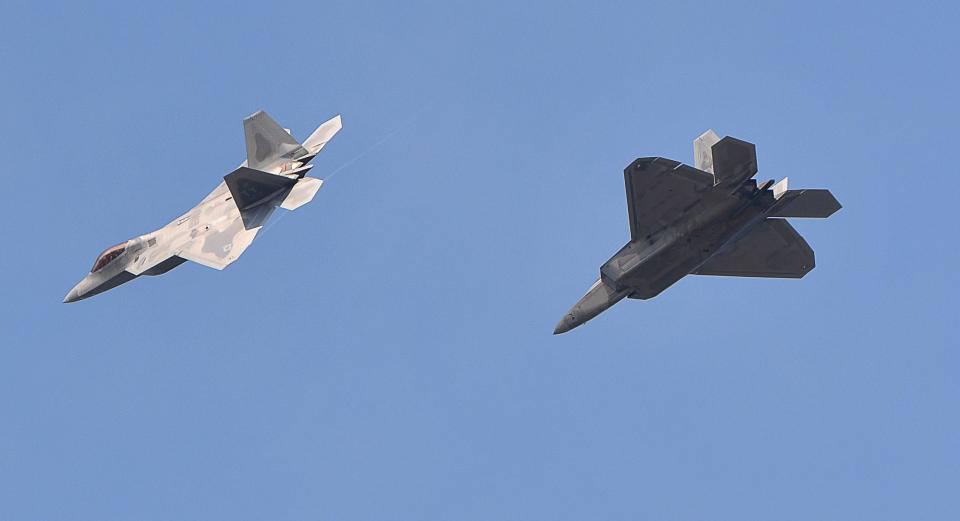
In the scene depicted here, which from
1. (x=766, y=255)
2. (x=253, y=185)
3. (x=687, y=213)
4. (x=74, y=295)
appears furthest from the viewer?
(x=74, y=295)

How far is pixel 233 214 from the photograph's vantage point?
184ft

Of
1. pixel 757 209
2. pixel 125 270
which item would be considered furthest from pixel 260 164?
pixel 757 209

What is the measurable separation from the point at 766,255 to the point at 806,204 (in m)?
4.97

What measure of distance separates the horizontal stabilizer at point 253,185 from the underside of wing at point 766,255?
1870cm

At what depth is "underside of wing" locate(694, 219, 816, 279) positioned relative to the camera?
52125mm

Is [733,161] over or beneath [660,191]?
over

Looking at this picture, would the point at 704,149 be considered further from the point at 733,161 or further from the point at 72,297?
the point at 72,297

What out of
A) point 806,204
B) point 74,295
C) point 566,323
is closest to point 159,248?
point 74,295

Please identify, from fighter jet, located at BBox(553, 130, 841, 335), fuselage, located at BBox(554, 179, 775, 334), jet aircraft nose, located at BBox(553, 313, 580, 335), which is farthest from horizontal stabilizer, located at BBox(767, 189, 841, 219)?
jet aircraft nose, located at BBox(553, 313, 580, 335)

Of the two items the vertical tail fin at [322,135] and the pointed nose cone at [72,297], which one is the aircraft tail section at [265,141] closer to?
the vertical tail fin at [322,135]

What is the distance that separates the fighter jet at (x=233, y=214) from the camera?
179ft

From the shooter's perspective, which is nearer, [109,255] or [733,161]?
[733,161]

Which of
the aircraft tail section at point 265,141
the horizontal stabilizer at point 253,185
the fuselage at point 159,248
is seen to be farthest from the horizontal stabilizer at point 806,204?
the aircraft tail section at point 265,141

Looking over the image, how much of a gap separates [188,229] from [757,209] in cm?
2554
